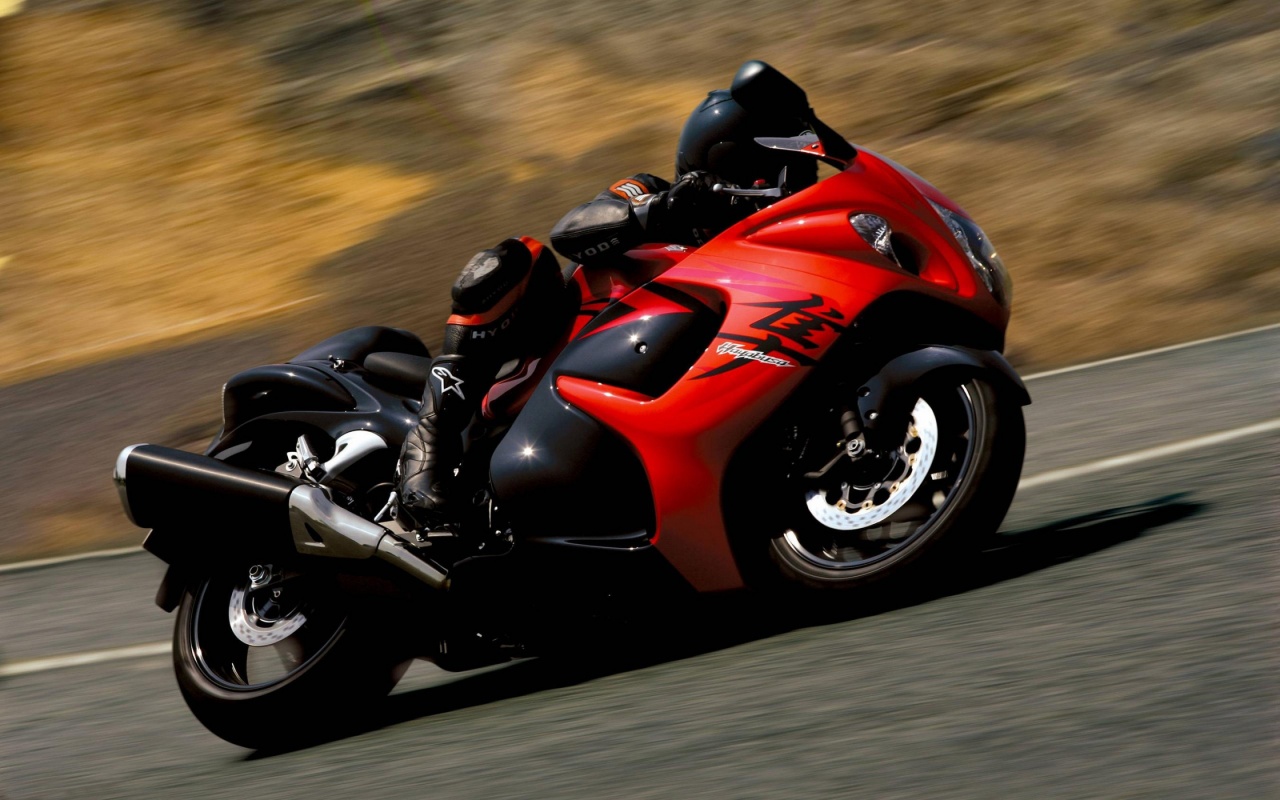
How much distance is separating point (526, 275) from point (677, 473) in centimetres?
77

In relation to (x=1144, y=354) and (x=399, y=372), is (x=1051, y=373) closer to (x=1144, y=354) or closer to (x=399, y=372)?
(x=1144, y=354)

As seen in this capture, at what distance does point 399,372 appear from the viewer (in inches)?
214

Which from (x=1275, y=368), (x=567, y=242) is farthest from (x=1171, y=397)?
(x=567, y=242)

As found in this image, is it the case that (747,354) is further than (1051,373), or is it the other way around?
(1051,373)

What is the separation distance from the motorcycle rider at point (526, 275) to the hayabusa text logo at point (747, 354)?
1.31ft

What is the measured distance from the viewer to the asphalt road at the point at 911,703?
3418 millimetres

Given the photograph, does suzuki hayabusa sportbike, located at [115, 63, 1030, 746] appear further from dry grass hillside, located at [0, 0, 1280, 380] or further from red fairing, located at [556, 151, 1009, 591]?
dry grass hillside, located at [0, 0, 1280, 380]

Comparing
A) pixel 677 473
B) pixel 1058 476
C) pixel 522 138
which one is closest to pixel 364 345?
pixel 677 473

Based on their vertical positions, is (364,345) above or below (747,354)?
below

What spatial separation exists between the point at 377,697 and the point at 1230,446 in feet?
11.4

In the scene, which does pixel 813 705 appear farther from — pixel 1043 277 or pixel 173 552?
pixel 1043 277

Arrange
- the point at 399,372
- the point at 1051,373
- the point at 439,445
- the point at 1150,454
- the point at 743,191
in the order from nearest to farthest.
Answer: the point at 743,191, the point at 439,445, the point at 399,372, the point at 1150,454, the point at 1051,373

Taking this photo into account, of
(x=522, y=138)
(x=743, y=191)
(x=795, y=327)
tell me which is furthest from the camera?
(x=522, y=138)

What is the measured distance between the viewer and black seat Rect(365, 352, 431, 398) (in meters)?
5.41
